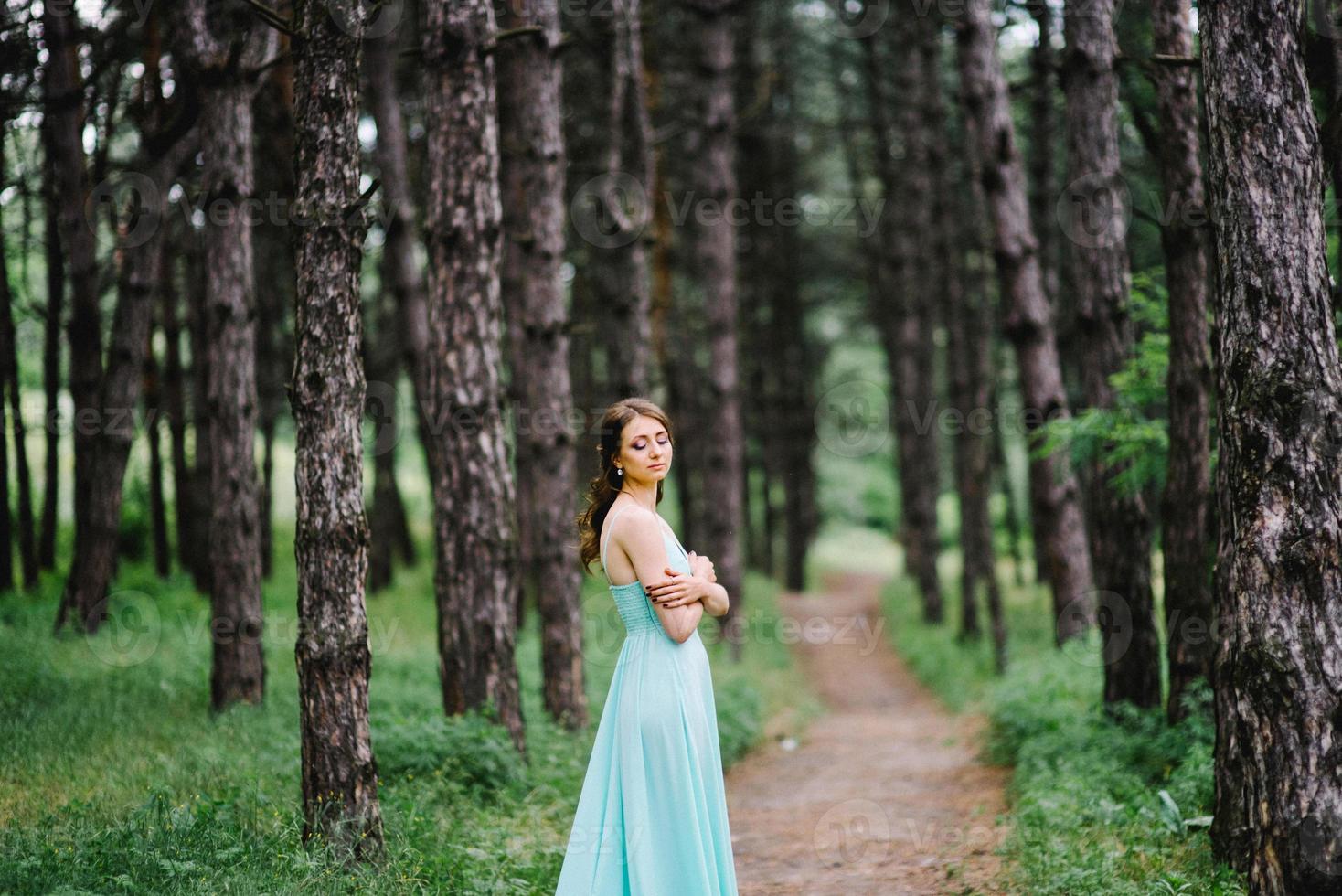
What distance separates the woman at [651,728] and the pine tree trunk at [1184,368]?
4.27 m

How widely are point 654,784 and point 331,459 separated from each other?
2193 mm

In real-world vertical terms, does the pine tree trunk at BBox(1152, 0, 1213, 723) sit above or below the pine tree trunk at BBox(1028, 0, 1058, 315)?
below

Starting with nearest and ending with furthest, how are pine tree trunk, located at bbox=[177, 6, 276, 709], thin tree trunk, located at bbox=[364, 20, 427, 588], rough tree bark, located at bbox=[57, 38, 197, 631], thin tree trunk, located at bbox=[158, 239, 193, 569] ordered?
pine tree trunk, located at bbox=[177, 6, 276, 709], rough tree bark, located at bbox=[57, 38, 197, 631], thin tree trunk, located at bbox=[364, 20, 427, 588], thin tree trunk, located at bbox=[158, 239, 193, 569]

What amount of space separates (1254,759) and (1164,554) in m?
3.02

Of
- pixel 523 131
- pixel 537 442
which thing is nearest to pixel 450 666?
pixel 537 442

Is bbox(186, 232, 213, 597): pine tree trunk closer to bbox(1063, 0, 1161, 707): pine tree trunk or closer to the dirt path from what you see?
the dirt path

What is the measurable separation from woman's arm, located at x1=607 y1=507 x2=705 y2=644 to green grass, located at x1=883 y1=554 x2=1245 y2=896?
2631 millimetres

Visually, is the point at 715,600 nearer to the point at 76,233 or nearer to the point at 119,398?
the point at 119,398

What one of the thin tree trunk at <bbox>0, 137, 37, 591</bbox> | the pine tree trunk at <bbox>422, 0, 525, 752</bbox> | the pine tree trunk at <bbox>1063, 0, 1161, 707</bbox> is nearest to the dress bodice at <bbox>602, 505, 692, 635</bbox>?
the pine tree trunk at <bbox>422, 0, 525, 752</bbox>

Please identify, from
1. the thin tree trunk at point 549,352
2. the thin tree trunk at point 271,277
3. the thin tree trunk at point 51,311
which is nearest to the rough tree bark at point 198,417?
the thin tree trunk at point 271,277

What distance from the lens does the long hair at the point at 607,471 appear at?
4.55 meters

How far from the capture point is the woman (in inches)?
168

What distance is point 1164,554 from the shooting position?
24.0ft

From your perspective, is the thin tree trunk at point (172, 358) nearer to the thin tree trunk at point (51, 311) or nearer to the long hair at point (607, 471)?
the thin tree trunk at point (51, 311)
